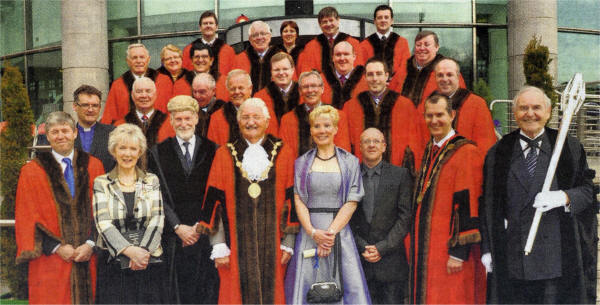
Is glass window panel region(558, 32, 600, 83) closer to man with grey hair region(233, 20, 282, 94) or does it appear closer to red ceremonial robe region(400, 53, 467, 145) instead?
red ceremonial robe region(400, 53, 467, 145)

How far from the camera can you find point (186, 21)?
43.7 ft

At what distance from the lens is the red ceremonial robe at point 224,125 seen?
566 centimetres

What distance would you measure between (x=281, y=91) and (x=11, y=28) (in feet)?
38.7

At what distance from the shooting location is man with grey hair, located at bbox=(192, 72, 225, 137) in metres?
5.94

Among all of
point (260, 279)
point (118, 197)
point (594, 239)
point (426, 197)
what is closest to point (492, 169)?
point (426, 197)

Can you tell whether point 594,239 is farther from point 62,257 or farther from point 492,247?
point 62,257

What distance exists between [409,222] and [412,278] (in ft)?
1.48

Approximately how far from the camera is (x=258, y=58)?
6.91 meters

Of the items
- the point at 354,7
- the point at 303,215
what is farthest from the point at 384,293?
the point at 354,7

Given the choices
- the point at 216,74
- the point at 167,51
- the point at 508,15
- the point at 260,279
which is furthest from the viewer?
the point at 508,15

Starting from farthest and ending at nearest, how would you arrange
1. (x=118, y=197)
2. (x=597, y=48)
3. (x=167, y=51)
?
1. (x=597, y=48)
2. (x=167, y=51)
3. (x=118, y=197)

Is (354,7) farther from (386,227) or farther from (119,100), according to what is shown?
(386,227)

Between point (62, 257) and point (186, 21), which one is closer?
point (62, 257)

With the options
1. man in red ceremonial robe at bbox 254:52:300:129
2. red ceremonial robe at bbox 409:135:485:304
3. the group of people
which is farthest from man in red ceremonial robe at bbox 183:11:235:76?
red ceremonial robe at bbox 409:135:485:304
